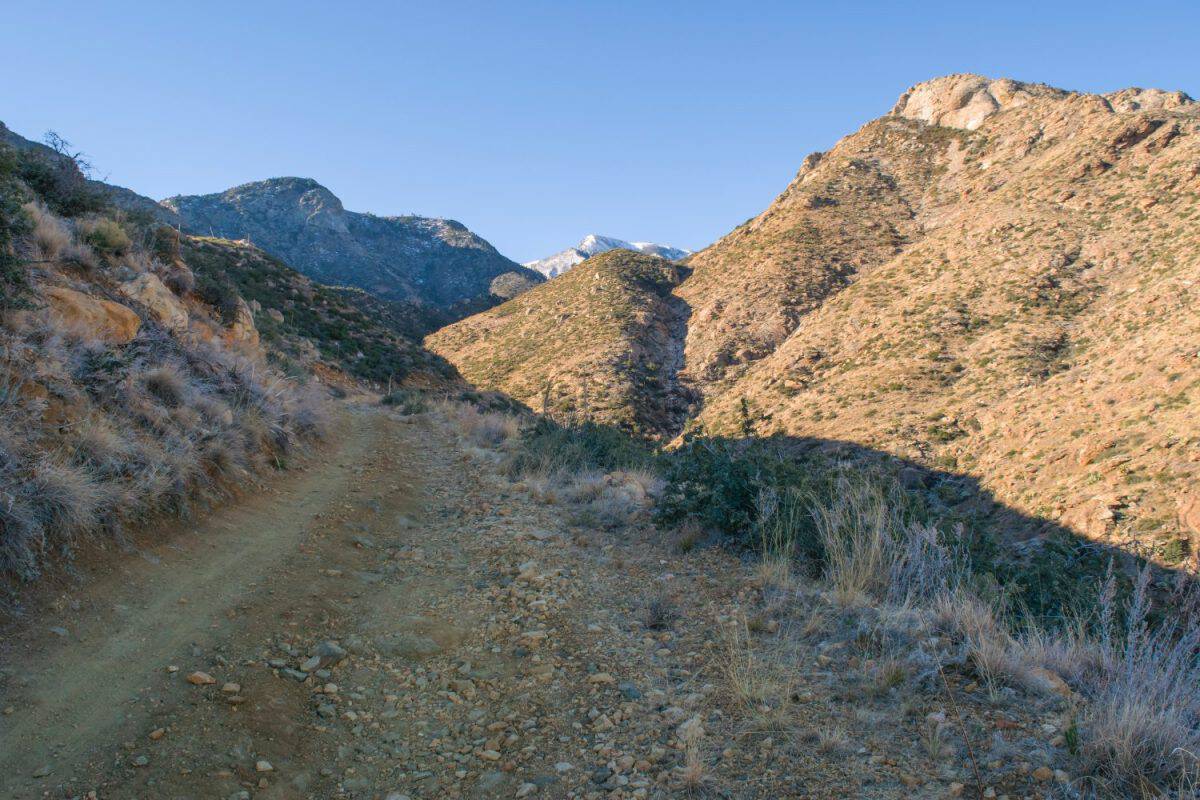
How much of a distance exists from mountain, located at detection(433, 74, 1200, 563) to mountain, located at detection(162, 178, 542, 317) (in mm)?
45698

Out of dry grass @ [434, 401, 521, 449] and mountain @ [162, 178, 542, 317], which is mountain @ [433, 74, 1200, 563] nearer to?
dry grass @ [434, 401, 521, 449]

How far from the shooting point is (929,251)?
36469 mm

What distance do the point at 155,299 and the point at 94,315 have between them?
226 centimetres

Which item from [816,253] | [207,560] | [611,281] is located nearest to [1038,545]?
[207,560]

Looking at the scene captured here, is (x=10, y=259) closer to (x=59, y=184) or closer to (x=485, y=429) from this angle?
(x=59, y=184)

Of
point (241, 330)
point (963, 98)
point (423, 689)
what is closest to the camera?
point (423, 689)

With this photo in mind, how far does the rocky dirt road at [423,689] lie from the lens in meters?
3.03

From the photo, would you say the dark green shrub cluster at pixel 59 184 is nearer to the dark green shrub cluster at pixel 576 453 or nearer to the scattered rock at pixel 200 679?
the dark green shrub cluster at pixel 576 453

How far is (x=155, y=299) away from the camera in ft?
30.6

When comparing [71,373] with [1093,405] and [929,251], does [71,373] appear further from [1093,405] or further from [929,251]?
[929,251]

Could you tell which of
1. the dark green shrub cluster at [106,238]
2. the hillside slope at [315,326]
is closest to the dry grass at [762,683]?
the dark green shrub cluster at [106,238]

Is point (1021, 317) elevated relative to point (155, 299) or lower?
elevated

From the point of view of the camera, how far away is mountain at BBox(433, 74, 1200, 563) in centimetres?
1584

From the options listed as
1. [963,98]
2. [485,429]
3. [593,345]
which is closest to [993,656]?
[485,429]
